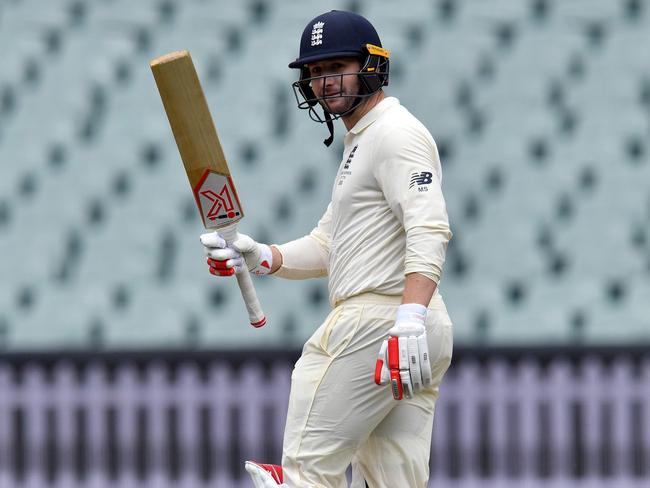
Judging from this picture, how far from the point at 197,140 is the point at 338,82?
1.21 feet

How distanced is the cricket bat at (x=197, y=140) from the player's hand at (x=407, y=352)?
590 millimetres

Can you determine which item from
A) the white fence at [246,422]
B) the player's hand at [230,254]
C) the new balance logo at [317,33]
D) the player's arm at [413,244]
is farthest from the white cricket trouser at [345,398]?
the white fence at [246,422]

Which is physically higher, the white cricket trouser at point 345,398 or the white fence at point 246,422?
the white cricket trouser at point 345,398

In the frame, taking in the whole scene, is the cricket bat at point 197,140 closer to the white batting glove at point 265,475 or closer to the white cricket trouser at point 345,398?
the white cricket trouser at point 345,398

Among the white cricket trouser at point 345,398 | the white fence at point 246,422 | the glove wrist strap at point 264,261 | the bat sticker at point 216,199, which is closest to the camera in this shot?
the white cricket trouser at point 345,398

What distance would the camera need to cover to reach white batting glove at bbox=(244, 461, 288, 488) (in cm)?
336

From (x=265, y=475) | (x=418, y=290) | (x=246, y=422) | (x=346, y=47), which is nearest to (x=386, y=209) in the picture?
(x=418, y=290)

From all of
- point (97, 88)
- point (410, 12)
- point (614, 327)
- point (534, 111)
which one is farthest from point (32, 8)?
point (614, 327)

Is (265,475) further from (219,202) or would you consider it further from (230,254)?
(219,202)

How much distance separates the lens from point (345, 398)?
3330 millimetres

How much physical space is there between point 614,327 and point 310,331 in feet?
4.77

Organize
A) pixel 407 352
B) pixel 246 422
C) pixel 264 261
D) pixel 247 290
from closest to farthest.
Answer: pixel 407 352 < pixel 247 290 < pixel 264 261 < pixel 246 422

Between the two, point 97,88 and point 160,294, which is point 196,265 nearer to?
point 160,294

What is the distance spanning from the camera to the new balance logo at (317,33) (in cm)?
341
